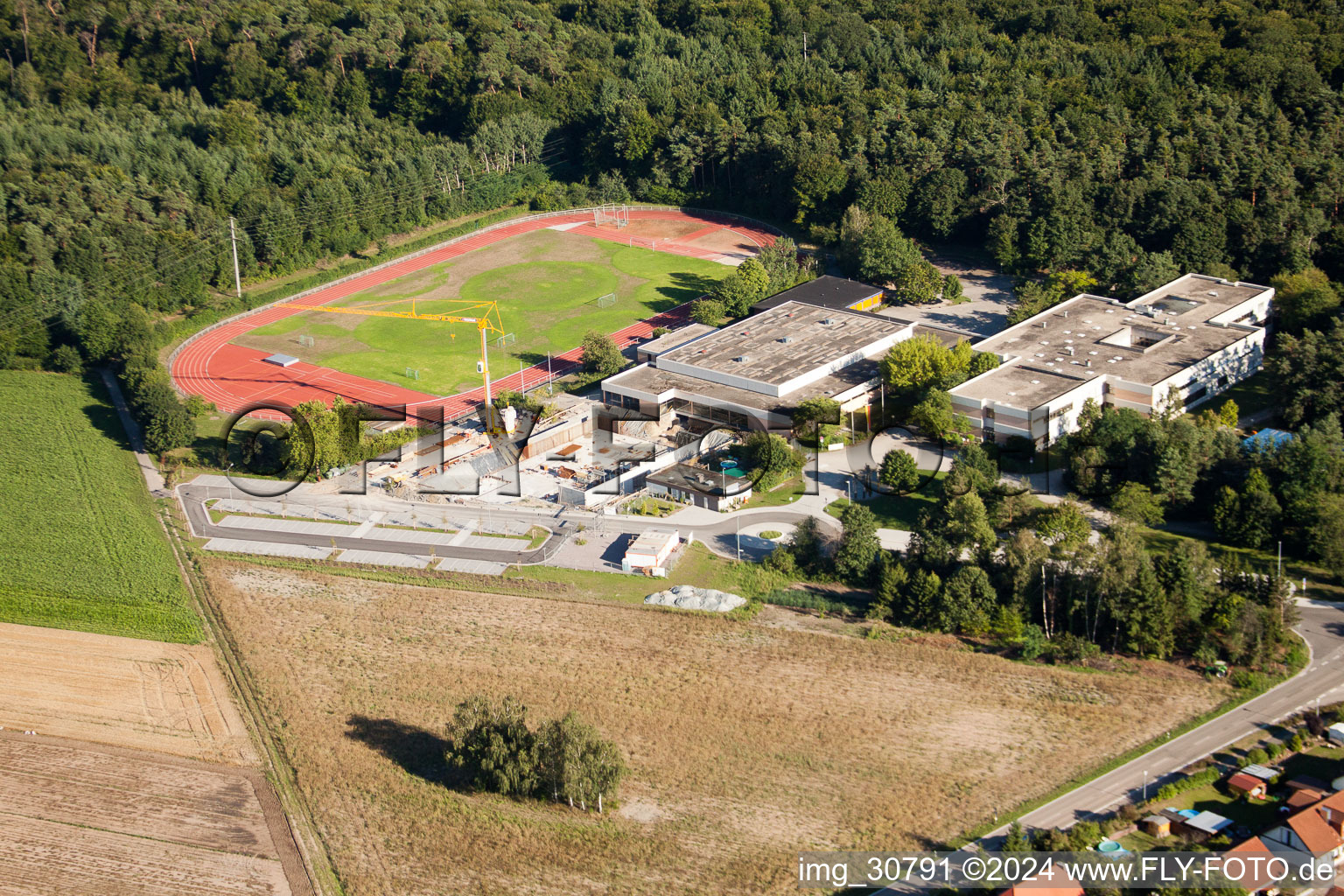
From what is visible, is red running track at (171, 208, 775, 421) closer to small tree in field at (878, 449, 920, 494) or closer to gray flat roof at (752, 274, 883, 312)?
gray flat roof at (752, 274, 883, 312)

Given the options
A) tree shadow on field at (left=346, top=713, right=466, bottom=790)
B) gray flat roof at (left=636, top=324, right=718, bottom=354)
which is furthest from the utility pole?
tree shadow on field at (left=346, top=713, right=466, bottom=790)

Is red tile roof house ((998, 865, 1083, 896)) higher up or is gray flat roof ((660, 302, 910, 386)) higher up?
gray flat roof ((660, 302, 910, 386))

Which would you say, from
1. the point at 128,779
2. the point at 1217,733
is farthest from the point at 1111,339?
the point at 128,779

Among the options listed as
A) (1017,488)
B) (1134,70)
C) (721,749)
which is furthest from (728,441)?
(1134,70)

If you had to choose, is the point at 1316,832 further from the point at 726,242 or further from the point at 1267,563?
the point at 726,242

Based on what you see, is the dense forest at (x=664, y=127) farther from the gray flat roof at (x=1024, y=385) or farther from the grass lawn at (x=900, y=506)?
the grass lawn at (x=900, y=506)

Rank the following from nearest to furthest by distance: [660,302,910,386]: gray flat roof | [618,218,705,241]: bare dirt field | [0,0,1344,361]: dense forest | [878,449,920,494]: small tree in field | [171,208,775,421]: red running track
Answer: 1. [878,449,920,494]: small tree in field
2. [660,302,910,386]: gray flat roof
3. [171,208,775,421]: red running track
4. [0,0,1344,361]: dense forest
5. [618,218,705,241]: bare dirt field

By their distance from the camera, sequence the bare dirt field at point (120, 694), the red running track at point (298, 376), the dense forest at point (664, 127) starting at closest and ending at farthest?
the bare dirt field at point (120, 694)
the red running track at point (298, 376)
the dense forest at point (664, 127)

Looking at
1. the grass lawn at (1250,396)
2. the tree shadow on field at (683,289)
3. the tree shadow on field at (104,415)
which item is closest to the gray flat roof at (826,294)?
the tree shadow on field at (683,289)
